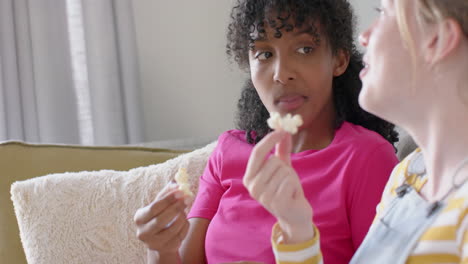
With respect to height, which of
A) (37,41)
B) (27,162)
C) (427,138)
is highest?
(37,41)

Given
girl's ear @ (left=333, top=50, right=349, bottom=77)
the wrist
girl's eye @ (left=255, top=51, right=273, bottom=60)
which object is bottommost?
the wrist

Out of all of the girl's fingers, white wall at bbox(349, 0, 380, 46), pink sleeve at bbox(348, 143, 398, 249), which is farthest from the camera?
white wall at bbox(349, 0, 380, 46)

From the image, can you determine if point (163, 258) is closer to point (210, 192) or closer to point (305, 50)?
point (210, 192)

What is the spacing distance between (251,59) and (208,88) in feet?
4.18

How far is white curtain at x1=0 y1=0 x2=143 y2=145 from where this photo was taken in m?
2.26

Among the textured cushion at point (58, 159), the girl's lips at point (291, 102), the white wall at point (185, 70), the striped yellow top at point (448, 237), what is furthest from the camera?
the white wall at point (185, 70)

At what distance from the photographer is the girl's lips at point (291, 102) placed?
1.28 m

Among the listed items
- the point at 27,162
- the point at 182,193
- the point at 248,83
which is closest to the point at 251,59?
the point at 248,83

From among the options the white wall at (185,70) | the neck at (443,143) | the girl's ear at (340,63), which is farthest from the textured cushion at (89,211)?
the white wall at (185,70)

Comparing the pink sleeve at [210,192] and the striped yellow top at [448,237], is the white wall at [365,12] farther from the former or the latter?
the striped yellow top at [448,237]

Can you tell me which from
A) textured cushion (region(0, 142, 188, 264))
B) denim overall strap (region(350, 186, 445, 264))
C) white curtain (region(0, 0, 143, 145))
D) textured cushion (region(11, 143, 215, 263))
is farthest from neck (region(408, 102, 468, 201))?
white curtain (region(0, 0, 143, 145))

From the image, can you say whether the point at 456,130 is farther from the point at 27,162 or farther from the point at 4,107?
the point at 4,107

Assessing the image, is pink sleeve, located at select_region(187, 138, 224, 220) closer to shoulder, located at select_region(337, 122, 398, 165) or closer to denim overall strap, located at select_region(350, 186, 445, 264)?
shoulder, located at select_region(337, 122, 398, 165)

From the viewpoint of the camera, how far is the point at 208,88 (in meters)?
2.63
